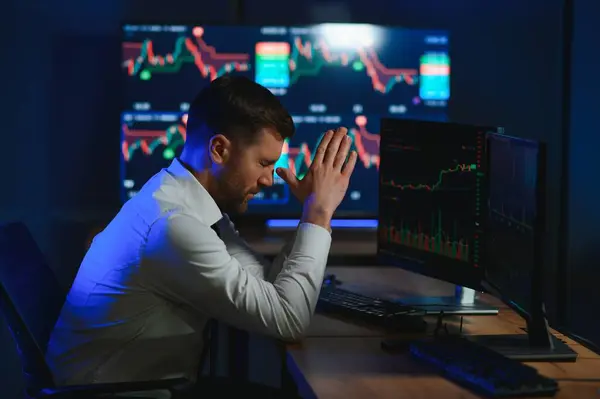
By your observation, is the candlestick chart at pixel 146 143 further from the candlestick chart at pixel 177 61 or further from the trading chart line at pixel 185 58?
the trading chart line at pixel 185 58

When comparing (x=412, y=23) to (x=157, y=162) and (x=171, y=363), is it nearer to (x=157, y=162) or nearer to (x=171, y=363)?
(x=157, y=162)

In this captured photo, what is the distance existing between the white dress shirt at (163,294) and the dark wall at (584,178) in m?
2.40

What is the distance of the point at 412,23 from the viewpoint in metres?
4.29

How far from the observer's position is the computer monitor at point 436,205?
2.47m

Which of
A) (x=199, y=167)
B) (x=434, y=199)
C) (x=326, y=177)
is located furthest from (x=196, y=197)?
(x=434, y=199)

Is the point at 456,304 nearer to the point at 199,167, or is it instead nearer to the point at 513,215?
the point at 513,215

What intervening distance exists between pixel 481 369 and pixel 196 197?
0.78 meters

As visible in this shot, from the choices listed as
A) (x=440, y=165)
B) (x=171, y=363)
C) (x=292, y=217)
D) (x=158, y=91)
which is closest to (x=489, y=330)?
(x=440, y=165)

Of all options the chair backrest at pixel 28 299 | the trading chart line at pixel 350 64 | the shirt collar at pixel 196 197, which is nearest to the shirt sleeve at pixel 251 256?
the shirt collar at pixel 196 197

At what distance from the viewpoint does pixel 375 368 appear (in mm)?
2029

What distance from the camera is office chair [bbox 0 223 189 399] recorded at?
6.57 ft

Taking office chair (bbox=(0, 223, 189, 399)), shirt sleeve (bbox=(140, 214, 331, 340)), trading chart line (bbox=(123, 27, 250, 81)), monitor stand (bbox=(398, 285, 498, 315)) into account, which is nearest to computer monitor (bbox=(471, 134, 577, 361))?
monitor stand (bbox=(398, 285, 498, 315))

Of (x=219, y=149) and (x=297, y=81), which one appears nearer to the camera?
(x=219, y=149)

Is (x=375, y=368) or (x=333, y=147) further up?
(x=333, y=147)
